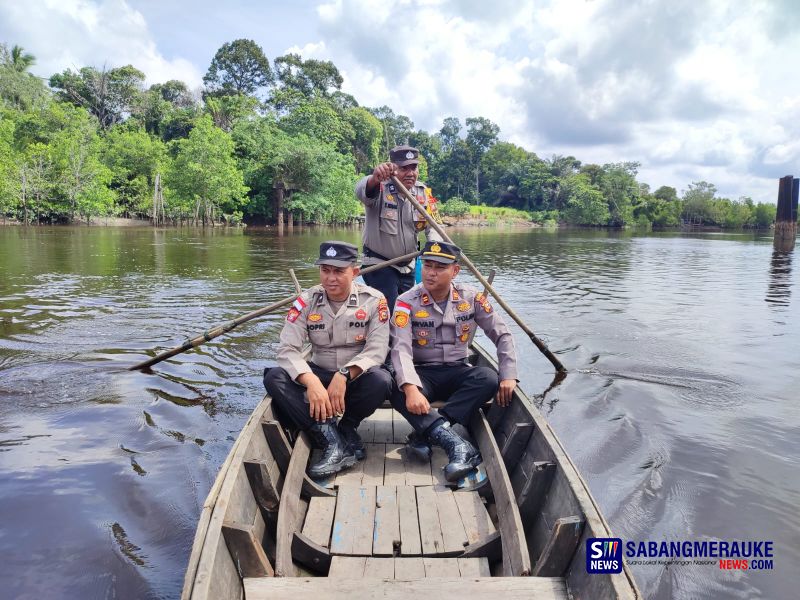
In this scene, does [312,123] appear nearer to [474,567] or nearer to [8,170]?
[8,170]

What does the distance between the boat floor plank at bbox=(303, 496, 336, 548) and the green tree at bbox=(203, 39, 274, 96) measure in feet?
207

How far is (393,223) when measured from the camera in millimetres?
5195

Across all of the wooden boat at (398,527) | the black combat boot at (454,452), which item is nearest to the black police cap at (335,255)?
the wooden boat at (398,527)

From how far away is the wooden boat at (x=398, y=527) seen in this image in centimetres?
213

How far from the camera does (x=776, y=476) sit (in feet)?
13.7

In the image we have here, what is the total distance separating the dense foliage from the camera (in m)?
33.5

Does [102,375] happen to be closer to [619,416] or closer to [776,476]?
[619,416]

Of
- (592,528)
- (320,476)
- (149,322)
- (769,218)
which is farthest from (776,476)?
(769,218)

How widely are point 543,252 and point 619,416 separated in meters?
21.0

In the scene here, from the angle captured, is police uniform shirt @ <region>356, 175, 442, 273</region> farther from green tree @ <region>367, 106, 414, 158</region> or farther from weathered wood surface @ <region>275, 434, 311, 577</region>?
green tree @ <region>367, 106, 414, 158</region>

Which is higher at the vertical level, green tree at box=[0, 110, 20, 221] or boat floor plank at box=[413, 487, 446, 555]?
green tree at box=[0, 110, 20, 221]

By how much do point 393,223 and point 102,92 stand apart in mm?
52306

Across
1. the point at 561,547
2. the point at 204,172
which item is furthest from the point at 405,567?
the point at 204,172
